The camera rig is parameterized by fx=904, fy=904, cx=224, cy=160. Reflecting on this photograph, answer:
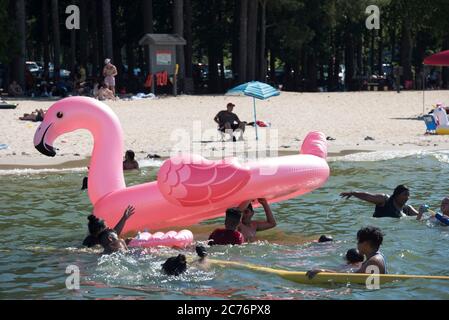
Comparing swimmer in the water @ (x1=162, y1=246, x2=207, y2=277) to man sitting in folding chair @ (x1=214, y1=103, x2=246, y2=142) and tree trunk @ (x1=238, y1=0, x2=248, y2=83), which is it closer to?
man sitting in folding chair @ (x1=214, y1=103, x2=246, y2=142)

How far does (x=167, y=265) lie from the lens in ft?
30.1

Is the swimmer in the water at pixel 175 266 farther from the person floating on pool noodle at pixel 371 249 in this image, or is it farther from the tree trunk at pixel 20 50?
the tree trunk at pixel 20 50

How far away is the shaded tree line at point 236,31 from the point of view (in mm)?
33562

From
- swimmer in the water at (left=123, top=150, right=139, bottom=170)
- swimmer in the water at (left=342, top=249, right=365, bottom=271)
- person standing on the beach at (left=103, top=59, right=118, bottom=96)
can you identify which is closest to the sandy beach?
person standing on the beach at (left=103, top=59, right=118, bottom=96)

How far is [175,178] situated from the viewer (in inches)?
412

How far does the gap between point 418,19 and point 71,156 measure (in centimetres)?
2101

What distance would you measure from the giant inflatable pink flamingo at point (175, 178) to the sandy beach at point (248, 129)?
6.51 metres

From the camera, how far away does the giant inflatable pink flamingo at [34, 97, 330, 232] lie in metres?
10.6

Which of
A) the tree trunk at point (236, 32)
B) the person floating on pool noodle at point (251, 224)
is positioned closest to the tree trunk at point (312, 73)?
the tree trunk at point (236, 32)

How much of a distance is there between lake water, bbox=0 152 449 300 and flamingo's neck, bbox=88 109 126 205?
791mm

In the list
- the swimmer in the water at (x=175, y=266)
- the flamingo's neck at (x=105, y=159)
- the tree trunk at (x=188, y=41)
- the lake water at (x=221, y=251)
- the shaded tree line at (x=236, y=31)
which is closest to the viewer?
the lake water at (x=221, y=251)

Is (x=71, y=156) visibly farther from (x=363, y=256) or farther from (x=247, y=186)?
(x=363, y=256)
